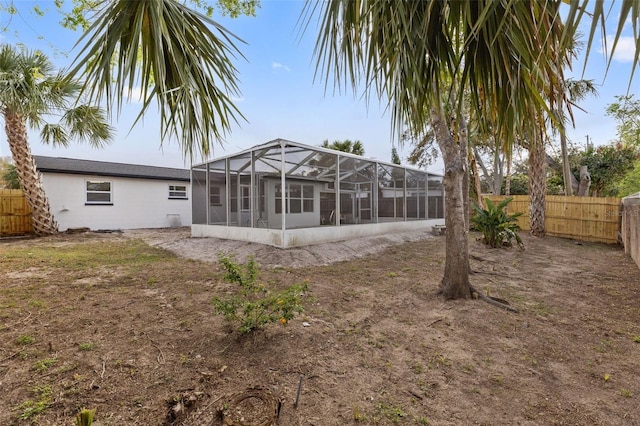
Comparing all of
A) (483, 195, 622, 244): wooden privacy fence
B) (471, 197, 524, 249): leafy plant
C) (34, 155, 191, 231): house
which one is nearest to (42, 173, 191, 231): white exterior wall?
(34, 155, 191, 231): house

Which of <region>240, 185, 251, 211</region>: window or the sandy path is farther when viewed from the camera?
<region>240, 185, 251, 211</region>: window

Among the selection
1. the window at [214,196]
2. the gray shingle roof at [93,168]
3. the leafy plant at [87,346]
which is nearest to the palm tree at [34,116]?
the gray shingle roof at [93,168]

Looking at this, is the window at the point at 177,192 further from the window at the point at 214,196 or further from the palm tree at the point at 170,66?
the palm tree at the point at 170,66

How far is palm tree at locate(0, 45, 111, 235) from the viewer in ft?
25.2

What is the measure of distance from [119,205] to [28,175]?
3548mm

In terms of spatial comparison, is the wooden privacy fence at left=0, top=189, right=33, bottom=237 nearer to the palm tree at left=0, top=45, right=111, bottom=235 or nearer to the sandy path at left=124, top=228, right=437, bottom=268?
the palm tree at left=0, top=45, right=111, bottom=235

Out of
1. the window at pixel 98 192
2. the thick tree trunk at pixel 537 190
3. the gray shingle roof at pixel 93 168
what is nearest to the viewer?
the thick tree trunk at pixel 537 190

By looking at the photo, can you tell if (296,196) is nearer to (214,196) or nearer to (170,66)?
(214,196)

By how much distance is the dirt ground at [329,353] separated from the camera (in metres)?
1.95

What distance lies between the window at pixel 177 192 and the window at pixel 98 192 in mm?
2667

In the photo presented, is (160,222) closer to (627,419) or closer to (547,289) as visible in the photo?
(547,289)

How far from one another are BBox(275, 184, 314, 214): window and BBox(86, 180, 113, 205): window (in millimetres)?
8498

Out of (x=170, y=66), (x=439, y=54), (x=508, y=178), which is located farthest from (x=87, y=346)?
(x=508, y=178)

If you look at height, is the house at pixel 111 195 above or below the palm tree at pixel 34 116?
below
